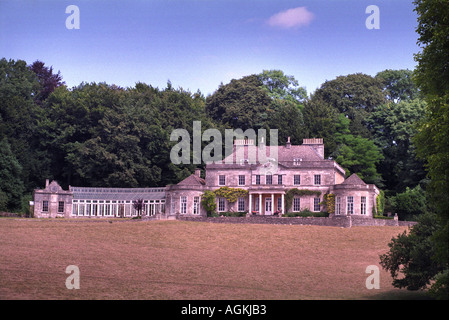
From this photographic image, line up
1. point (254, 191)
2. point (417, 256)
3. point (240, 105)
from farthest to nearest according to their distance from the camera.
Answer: point (240, 105), point (254, 191), point (417, 256)

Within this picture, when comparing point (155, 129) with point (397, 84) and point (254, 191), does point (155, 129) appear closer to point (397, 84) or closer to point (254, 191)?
point (254, 191)

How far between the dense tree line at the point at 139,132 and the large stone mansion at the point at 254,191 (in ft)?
12.3

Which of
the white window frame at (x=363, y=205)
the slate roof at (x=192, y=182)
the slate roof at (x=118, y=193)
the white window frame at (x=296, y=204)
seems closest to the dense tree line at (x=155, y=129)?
the slate roof at (x=118, y=193)

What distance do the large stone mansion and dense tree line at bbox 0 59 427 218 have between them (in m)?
3.75

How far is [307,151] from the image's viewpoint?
56.0 metres

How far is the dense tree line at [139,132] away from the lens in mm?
61000

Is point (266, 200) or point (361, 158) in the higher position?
point (361, 158)

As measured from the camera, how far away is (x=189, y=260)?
34.7 metres

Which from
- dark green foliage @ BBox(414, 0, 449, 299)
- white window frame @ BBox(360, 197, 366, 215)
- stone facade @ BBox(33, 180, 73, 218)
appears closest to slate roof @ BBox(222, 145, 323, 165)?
white window frame @ BBox(360, 197, 366, 215)

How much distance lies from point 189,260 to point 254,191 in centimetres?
1967

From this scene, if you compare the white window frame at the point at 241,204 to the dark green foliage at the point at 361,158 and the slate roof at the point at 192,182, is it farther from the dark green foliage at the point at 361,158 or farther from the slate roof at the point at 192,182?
the dark green foliage at the point at 361,158

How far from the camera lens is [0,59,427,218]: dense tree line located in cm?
6100

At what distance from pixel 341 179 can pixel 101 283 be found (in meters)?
34.1

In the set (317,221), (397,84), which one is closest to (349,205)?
(317,221)
